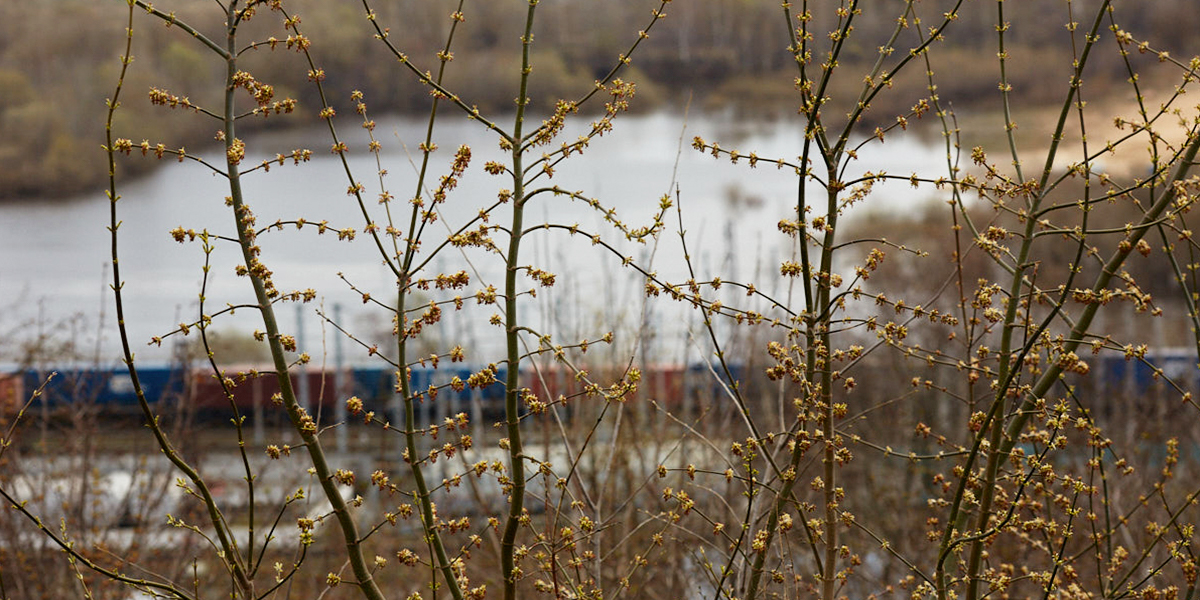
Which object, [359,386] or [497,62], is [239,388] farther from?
[497,62]

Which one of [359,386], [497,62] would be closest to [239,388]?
[359,386]

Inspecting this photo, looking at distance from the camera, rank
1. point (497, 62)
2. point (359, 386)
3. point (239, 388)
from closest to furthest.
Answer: point (497, 62) < point (359, 386) < point (239, 388)

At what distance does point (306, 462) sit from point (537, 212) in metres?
1.63

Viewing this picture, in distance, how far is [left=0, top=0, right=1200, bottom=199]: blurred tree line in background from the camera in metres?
5.12

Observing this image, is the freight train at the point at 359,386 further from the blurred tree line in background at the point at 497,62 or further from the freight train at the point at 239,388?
the blurred tree line in background at the point at 497,62

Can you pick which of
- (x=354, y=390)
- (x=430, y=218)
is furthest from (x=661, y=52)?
(x=430, y=218)

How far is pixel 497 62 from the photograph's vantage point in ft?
16.8

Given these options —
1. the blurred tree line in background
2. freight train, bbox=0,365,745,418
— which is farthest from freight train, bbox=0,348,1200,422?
the blurred tree line in background

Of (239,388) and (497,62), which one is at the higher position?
(497,62)

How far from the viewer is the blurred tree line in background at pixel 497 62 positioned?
16.8ft

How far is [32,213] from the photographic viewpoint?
21.2 feet

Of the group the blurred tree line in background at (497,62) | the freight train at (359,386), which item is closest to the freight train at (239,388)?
the freight train at (359,386)

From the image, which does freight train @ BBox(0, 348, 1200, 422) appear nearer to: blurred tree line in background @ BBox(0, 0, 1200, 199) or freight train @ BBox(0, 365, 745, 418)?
freight train @ BBox(0, 365, 745, 418)

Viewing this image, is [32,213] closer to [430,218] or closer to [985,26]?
[985,26]
